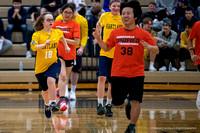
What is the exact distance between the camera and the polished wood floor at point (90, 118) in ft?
18.2

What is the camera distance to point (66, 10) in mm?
7941

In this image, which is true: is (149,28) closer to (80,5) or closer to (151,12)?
(151,12)

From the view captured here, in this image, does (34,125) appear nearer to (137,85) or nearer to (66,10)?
(137,85)

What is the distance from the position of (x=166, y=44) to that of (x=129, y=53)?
6.31m

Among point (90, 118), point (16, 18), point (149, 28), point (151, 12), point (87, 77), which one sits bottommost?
point (87, 77)

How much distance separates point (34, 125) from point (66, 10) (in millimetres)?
2912

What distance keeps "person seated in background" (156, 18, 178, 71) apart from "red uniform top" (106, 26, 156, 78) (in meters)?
6.14

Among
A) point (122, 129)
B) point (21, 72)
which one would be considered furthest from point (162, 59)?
point (122, 129)

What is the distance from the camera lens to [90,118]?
21.5 ft

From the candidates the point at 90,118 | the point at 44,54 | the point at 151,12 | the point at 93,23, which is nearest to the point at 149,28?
the point at 151,12

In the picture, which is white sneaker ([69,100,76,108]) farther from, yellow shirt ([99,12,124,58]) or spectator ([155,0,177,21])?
spectator ([155,0,177,21])

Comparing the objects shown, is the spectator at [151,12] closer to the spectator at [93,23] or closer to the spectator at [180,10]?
the spectator at [180,10]

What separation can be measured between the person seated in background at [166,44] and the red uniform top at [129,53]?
6137 millimetres

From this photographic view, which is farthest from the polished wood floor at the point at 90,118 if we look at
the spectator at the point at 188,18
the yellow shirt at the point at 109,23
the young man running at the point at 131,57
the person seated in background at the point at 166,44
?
the spectator at the point at 188,18
